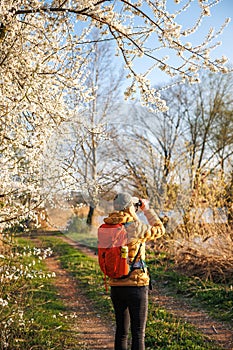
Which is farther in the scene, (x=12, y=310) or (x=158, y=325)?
(x=158, y=325)

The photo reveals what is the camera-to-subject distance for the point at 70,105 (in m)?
5.29

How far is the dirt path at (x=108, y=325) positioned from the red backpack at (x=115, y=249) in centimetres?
183

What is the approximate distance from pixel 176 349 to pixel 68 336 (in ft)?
4.68

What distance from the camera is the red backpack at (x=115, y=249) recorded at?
129 inches

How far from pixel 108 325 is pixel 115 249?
2707mm

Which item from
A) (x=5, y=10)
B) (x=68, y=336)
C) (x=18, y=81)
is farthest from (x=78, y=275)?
(x=5, y=10)

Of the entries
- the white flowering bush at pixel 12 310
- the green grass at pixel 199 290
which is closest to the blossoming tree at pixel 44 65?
the white flowering bush at pixel 12 310

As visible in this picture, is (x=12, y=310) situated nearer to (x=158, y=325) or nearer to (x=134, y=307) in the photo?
(x=134, y=307)

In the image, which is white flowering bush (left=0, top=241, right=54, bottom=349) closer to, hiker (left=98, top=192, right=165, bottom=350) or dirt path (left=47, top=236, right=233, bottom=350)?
dirt path (left=47, top=236, right=233, bottom=350)

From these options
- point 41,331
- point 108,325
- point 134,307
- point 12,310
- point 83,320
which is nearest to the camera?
point 134,307

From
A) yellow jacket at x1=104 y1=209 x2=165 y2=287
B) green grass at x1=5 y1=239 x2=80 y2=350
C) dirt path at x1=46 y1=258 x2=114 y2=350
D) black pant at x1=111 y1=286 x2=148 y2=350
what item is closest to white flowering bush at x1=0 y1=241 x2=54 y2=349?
green grass at x1=5 y1=239 x2=80 y2=350

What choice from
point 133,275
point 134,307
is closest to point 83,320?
point 134,307

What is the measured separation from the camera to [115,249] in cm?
329

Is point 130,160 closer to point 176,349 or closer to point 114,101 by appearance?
point 114,101
